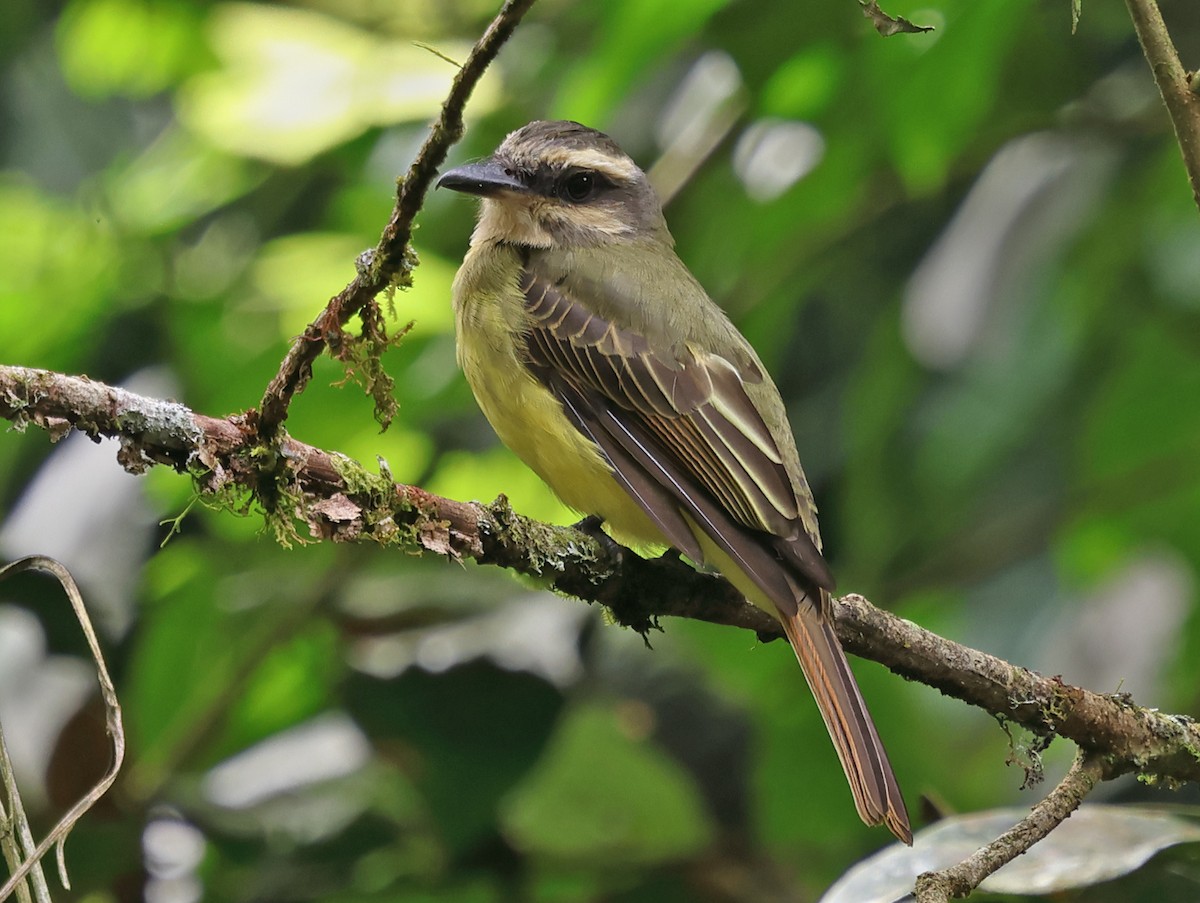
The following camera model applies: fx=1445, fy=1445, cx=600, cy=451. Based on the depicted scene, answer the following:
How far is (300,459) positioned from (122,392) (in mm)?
327

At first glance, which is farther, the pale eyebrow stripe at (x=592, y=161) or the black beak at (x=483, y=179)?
the pale eyebrow stripe at (x=592, y=161)

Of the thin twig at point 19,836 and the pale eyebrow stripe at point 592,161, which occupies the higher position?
the pale eyebrow stripe at point 592,161

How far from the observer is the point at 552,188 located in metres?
4.16

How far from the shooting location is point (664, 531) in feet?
10.3

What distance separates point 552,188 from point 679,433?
1.03m

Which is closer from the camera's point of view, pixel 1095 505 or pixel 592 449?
pixel 592 449

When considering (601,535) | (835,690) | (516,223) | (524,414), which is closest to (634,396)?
(524,414)

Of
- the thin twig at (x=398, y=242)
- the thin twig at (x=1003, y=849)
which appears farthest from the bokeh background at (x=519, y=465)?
the thin twig at (x=398, y=242)

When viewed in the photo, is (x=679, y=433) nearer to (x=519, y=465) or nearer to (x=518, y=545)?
(x=518, y=545)

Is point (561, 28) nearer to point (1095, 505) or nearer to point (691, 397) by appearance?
point (691, 397)

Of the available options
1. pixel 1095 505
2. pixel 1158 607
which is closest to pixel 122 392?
pixel 1095 505

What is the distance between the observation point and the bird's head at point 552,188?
13.3 feet

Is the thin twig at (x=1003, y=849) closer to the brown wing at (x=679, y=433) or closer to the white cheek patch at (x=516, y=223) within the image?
the brown wing at (x=679, y=433)

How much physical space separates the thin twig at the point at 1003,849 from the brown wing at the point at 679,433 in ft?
2.37
